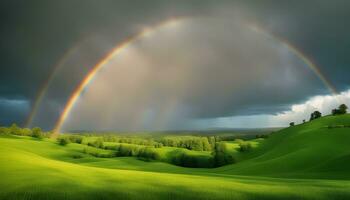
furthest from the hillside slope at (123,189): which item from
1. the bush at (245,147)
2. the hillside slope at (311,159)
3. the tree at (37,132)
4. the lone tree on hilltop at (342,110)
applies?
the tree at (37,132)

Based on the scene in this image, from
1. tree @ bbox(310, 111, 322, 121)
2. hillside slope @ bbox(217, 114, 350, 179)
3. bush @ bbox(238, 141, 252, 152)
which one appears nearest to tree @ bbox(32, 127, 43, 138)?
bush @ bbox(238, 141, 252, 152)

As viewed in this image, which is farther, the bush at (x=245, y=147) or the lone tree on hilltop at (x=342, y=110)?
the lone tree on hilltop at (x=342, y=110)

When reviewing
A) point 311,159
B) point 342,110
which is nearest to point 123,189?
point 311,159

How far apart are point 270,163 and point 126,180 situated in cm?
5397

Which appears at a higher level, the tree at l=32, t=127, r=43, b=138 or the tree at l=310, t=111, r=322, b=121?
the tree at l=310, t=111, r=322, b=121

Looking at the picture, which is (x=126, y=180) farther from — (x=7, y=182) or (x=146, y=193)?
(x=7, y=182)

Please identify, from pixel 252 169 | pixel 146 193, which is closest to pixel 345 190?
pixel 146 193

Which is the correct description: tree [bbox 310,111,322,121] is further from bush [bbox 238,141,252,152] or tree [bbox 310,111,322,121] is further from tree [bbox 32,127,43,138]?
tree [bbox 32,127,43,138]

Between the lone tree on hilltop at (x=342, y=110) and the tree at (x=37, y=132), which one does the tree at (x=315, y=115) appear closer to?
the lone tree on hilltop at (x=342, y=110)

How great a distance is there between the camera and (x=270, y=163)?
74.0m

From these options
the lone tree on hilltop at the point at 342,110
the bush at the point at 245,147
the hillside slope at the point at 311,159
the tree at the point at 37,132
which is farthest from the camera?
the tree at the point at 37,132

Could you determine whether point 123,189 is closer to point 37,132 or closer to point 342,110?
point 342,110

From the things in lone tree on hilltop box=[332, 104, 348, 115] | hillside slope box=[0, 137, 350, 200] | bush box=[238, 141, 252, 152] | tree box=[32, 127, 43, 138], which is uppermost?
lone tree on hilltop box=[332, 104, 348, 115]

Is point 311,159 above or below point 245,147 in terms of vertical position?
below
